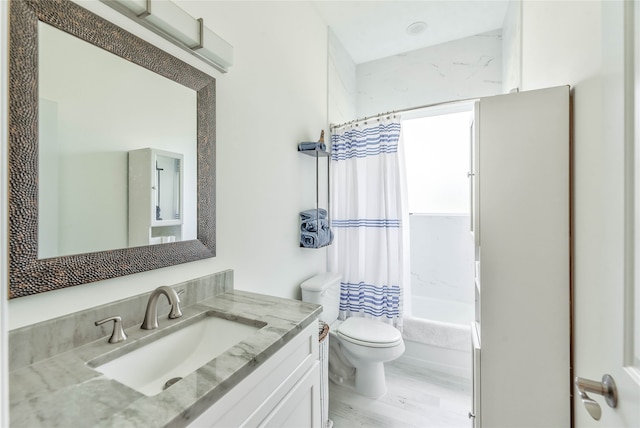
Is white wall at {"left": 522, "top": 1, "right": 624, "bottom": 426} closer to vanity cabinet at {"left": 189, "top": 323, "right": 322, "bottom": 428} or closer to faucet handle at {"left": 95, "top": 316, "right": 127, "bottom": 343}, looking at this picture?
vanity cabinet at {"left": 189, "top": 323, "right": 322, "bottom": 428}

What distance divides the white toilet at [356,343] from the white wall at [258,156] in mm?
177

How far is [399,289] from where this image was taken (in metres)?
2.24

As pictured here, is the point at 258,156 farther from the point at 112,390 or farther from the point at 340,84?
the point at 340,84

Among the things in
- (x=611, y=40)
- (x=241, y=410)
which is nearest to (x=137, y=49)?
(x=241, y=410)

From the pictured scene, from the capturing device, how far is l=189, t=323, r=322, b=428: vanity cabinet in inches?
27.6

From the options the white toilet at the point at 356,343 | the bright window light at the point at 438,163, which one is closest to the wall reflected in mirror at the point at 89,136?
the white toilet at the point at 356,343

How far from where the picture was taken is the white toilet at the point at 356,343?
6.05 ft

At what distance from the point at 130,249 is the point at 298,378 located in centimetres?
74

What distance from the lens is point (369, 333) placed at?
1.93 meters

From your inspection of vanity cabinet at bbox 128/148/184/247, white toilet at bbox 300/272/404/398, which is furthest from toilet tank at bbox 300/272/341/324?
vanity cabinet at bbox 128/148/184/247

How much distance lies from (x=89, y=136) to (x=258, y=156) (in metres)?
0.80

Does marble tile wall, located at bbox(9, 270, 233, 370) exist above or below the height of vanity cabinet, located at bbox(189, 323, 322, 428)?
above

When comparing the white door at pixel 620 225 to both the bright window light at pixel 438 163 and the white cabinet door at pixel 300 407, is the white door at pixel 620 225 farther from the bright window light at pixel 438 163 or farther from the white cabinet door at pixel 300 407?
the bright window light at pixel 438 163

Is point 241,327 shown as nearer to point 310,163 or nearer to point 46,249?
point 46,249
